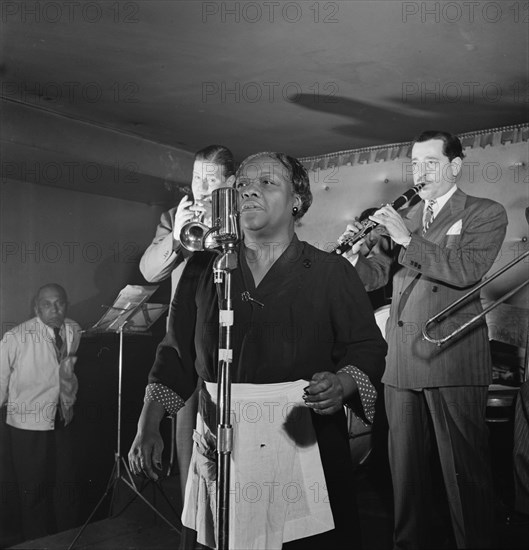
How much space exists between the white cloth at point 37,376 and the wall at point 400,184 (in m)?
1.47

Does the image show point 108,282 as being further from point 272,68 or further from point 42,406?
point 272,68

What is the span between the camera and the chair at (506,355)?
2340 mm

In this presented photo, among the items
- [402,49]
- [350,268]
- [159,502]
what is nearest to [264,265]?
[350,268]

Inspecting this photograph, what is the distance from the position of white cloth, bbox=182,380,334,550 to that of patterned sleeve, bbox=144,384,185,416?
0.40 ft

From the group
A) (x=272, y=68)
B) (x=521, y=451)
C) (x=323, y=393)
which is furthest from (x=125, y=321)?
(x=521, y=451)

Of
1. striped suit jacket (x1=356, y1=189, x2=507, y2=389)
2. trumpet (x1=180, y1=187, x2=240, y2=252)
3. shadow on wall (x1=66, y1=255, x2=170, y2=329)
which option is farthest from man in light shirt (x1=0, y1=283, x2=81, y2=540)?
striped suit jacket (x1=356, y1=189, x2=507, y2=389)

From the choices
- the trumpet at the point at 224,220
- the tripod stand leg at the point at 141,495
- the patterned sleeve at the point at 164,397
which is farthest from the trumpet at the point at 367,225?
the tripod stand leg at the point at 141,495

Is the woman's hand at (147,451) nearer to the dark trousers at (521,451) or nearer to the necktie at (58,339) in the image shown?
the dark trousers at (521,451)

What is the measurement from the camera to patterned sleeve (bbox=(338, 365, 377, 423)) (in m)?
2.07

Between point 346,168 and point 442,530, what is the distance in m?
1.43

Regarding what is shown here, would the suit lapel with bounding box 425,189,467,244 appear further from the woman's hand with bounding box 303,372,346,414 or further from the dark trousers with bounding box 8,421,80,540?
the dark trousers with bounding box 8,421,80,540

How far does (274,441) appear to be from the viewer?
2.29 meters

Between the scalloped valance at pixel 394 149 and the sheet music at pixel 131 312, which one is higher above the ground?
the scalloped valance at pixel 394 149

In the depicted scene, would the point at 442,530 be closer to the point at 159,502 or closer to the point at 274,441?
the point at 274,441
